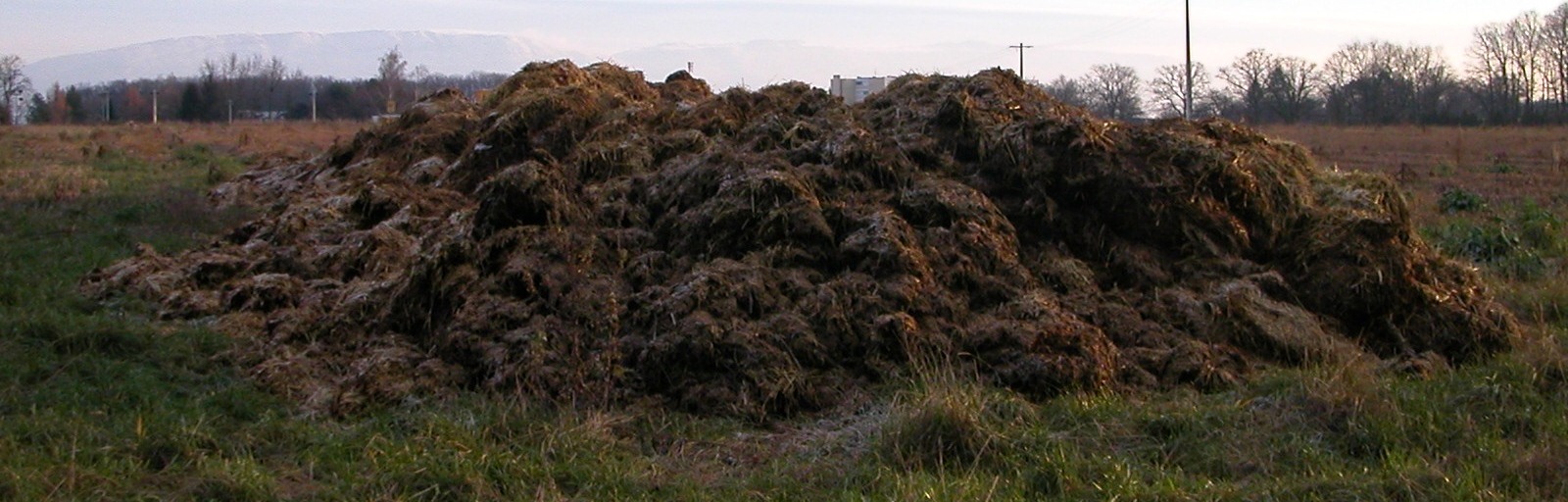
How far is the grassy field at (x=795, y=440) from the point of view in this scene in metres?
4.92

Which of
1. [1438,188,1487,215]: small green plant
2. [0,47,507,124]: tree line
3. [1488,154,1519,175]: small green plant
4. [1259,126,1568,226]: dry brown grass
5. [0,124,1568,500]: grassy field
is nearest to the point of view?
[0,124,1568,500]: grassy field

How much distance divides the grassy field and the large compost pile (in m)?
0.31

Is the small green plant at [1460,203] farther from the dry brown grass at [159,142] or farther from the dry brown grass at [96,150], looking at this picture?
the dry brown grass at [159,142]

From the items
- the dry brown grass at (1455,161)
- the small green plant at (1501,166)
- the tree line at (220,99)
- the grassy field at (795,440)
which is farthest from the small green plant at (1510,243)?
the tree line at (220,99)

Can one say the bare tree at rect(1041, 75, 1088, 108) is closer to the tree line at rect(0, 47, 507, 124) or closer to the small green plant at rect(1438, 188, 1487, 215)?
the small green plant at rect(1438, 188, 1487, 215)

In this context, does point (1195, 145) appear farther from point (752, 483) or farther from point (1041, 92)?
point (752, 483)

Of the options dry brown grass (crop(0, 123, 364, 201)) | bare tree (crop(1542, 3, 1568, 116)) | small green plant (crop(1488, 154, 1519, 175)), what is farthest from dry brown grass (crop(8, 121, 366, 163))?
bare tree (crop(1542, 3, 1568, 116))

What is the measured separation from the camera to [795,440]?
580 centimetres

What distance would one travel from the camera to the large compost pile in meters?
6.49

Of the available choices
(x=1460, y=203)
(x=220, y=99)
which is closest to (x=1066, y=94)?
(x=1460, y=203)

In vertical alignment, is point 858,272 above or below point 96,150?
below

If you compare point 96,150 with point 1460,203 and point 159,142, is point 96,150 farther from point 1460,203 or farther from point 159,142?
point 1460,203

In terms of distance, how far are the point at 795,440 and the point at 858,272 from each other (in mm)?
1490

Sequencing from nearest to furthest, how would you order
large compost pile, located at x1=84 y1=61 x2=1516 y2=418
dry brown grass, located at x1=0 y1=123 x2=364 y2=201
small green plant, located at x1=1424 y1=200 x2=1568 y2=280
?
large compost pile, located at x1=84 y1=61 x2=1516 y2=418
small green plant, located at x1=1424 y1=200 x2=1568 y2=280
dry brown grass, located at x1=0 y1=123 x2=364 y2=201
